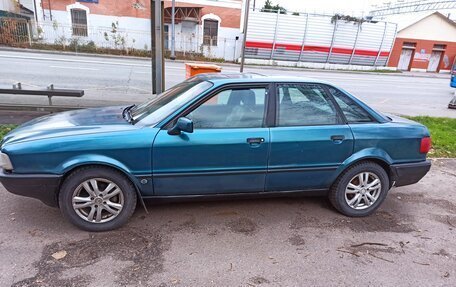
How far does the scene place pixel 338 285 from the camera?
264 cm

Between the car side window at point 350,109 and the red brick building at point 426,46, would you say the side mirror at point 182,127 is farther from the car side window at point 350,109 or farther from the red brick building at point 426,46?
Answer: the red brick building at point 426,46

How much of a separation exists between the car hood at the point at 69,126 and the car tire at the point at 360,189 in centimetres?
232

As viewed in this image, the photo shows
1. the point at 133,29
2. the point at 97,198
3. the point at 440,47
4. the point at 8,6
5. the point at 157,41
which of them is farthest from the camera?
the point at 440,47

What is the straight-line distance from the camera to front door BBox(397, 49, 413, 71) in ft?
108

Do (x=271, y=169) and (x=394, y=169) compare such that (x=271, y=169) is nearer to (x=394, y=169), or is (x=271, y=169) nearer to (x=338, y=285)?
(x=338, y=285)

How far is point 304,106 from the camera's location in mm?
3564

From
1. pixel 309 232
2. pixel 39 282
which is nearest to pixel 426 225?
pixel 309 232

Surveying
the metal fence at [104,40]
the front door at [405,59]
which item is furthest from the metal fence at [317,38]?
the front door at [405,59]

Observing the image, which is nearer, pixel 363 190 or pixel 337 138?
pixel 337 138

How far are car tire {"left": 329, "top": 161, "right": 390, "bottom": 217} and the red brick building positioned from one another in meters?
32.7

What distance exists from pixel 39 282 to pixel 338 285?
7.57 ft

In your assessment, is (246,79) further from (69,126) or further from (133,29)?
(133,29)

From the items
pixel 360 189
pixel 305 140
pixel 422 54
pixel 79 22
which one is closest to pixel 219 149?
pixel 305 140

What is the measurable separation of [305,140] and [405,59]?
1386 inches
